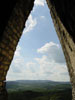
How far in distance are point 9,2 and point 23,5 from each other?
48 cm

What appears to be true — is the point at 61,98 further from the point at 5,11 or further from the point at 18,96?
the point at 5,11

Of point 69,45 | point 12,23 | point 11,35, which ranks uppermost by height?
point 12,23

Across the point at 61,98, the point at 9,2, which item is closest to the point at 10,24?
the point at 9,2

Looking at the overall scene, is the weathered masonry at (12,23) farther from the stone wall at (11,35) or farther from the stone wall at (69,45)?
the stone wall at (69,45)

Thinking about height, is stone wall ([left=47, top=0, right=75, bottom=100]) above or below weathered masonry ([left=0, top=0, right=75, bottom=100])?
below

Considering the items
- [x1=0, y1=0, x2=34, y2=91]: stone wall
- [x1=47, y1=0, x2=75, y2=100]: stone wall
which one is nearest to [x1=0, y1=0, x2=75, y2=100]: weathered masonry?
[x1=0, y1=0, x2=34, y2=91]: stone wall

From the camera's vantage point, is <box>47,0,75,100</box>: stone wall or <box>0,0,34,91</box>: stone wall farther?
<box>47,0,75,100</box>: stone wall

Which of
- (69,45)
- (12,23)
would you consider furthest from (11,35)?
(69,45)

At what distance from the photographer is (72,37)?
375 cm

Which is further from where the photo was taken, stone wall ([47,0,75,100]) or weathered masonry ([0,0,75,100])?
stone wall ([47,0,75,100])

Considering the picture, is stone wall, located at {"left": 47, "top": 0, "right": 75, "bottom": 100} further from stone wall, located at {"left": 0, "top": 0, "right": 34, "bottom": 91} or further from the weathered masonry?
stone wall, located at {"left": 0, "top": 0, "right": 34, "bottom": 91}

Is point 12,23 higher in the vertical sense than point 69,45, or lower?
higher

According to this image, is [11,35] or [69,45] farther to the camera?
[69,45]

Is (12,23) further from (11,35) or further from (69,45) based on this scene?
(69,45)
